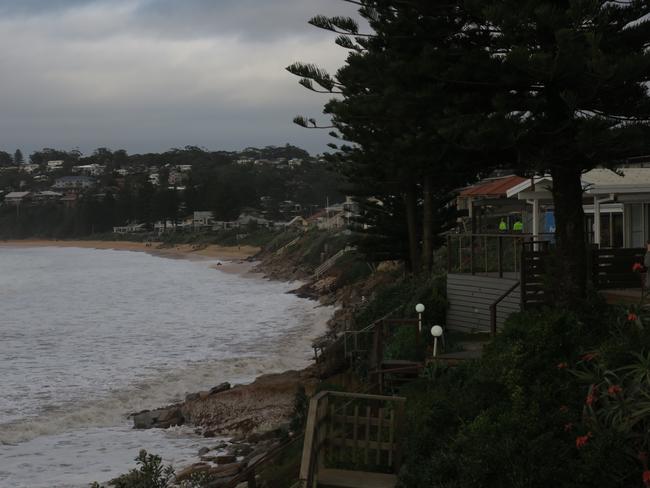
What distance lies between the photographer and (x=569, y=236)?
956 cm

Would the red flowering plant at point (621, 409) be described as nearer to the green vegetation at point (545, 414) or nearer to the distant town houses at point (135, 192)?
the green vegetation at point (545, 414)

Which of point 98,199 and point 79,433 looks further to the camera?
Result: point 98,199

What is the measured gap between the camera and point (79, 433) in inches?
557

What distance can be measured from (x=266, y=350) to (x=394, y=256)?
3975mm

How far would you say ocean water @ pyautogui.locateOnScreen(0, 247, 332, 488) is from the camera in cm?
1290

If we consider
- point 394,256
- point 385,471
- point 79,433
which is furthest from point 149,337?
point 385,471

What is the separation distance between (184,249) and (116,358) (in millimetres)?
67009

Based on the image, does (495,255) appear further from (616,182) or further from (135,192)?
(135,192)

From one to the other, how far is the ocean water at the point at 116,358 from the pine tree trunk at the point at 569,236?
565cm

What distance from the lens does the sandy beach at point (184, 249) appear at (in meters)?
65.2

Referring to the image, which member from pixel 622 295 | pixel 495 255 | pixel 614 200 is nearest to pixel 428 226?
pixel 495 255

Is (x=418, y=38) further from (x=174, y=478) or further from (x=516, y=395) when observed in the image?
(x=174, y=478)

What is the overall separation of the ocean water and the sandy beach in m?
18.5

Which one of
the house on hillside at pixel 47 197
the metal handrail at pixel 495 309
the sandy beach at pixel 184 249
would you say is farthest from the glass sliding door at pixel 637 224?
the house on hillside at pixel 47 197
